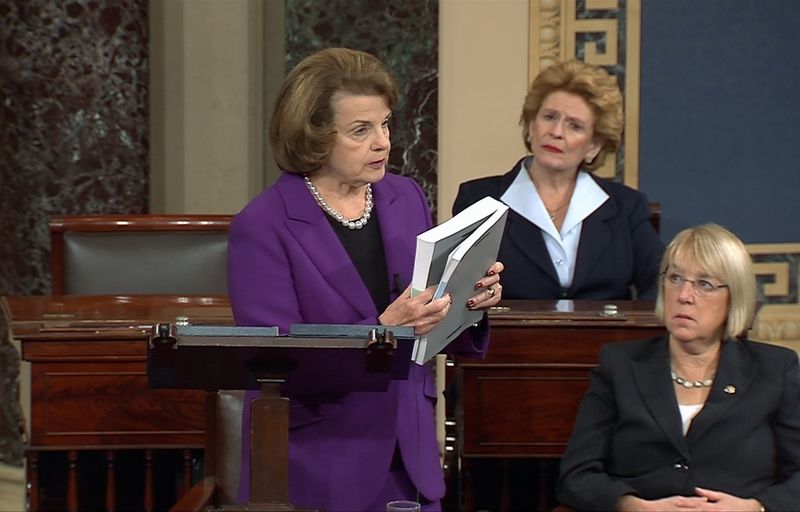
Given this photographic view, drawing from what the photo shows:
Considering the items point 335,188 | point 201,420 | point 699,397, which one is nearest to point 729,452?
point 699,397

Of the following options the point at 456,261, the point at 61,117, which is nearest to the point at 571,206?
the point at 456,261

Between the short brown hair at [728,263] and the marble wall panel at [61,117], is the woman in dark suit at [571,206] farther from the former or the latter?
the marble wall panel at [61,117]

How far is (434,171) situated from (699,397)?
259cm

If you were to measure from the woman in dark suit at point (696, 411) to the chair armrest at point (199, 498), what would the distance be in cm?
86

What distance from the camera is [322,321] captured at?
2.90 m

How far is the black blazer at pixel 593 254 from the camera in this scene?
432 cm

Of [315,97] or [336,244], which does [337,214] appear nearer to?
[336,244]

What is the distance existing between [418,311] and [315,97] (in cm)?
53

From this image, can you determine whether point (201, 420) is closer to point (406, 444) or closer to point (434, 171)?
point (406, 444)

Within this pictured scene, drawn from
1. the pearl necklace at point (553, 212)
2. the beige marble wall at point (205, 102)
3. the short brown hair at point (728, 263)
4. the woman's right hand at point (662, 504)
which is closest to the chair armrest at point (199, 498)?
the woman's right hand at point (662, 504)

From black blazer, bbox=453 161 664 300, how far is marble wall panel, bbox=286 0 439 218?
4.31ft

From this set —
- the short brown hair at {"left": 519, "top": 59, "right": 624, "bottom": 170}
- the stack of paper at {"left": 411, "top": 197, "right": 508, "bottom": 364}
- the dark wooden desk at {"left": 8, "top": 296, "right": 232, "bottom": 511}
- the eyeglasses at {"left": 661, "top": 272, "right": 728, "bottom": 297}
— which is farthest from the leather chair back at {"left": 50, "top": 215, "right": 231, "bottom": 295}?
the stack of paper at {"left": 411, "top": 197, "right": 508, "bottom": 364}

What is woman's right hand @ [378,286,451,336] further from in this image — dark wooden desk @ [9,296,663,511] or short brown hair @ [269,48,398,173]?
dark wooden desk @ [9,296,663,511]

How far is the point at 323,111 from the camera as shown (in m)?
2.94
